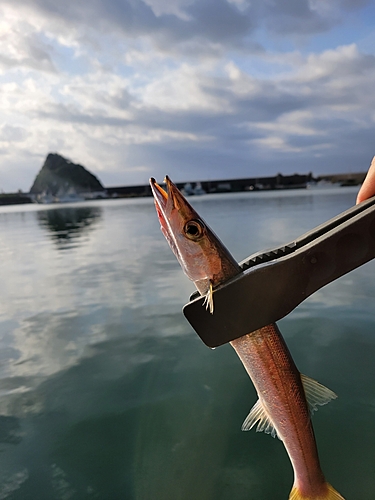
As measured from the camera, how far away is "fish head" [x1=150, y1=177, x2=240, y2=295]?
7.02ft

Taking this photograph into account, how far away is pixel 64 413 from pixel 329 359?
3.27 metres

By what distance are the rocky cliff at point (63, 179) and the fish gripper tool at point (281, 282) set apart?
152 meters

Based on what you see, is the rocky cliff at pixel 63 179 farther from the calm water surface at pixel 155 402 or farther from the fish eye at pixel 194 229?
the fish eye at pixel 194 229

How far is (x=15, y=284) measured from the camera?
10477 millimetres

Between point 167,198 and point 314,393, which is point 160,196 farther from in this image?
point 314,393

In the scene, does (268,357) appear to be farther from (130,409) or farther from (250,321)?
(130,409)

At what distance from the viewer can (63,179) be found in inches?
6255

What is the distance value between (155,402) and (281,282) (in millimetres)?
2802

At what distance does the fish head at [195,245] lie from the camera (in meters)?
2.14

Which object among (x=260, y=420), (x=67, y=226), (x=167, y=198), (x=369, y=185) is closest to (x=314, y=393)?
(x=260, y=420)

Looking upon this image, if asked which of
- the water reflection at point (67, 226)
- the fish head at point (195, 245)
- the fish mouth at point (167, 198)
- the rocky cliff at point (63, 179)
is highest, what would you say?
the rocky cliff at point (63, 179)

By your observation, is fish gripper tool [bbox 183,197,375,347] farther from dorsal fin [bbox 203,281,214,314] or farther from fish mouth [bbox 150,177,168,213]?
fish mouth [bbox 150,177,168,213]

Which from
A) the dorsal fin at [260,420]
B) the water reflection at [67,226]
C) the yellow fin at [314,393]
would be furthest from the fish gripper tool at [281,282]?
the water reflection at [67,226]

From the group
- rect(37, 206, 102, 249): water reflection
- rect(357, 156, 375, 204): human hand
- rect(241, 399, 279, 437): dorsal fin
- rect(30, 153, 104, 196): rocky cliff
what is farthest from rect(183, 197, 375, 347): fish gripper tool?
rect(30, 153, 104, 196): rocky cliff
